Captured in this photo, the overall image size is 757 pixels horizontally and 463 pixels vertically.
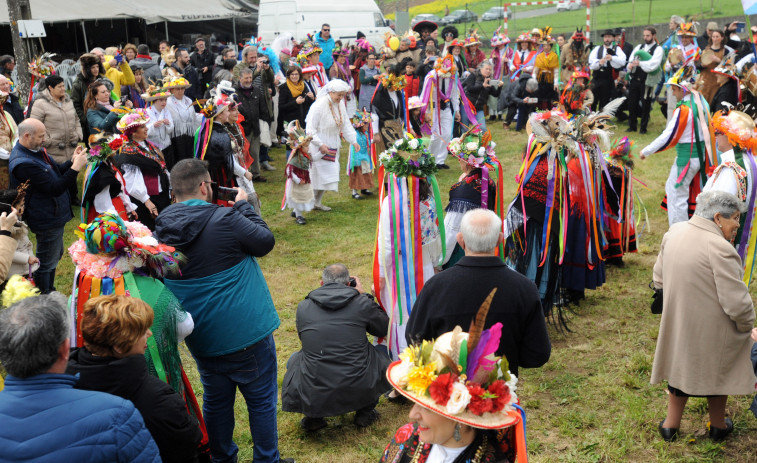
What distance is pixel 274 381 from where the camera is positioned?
13.4ft

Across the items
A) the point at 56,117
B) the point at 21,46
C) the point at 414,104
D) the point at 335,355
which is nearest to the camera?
the point at 335,355

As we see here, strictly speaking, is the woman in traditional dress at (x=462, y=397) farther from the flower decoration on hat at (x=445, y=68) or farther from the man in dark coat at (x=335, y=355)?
the flower decoration on hat at (x=445, y=68)

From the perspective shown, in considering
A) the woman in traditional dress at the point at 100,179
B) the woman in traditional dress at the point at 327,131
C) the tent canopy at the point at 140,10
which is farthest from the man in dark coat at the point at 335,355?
the tent canopy at the point at 140,10

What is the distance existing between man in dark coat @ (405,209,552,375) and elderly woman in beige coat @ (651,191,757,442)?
1.08 meters

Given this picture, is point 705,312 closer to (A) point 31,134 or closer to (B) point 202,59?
(A) point 31,134

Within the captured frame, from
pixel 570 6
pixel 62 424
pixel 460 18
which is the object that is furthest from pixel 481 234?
pixel 460 18

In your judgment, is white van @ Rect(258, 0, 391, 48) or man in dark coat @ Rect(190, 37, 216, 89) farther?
white van @ Rect(258, 0, 391, 48)

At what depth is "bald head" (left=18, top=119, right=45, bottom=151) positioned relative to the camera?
19.2 ft

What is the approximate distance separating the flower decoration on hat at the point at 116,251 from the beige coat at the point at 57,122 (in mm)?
5895

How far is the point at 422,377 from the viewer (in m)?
2.47

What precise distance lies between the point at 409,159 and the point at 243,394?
212cm

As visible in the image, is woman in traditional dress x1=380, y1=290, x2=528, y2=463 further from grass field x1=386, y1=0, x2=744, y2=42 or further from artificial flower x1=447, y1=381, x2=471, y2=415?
grass field x1=386, y1=0, x2=744, y2=42

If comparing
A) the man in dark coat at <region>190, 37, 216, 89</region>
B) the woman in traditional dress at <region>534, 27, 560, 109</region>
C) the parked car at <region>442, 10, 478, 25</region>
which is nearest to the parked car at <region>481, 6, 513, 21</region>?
the parked car at <region>442, 10, 478, 25</region>

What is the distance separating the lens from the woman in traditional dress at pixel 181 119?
825 cm
